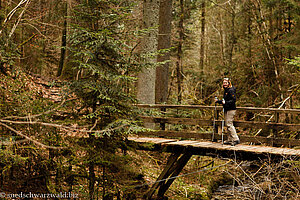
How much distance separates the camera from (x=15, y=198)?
22.8 feet

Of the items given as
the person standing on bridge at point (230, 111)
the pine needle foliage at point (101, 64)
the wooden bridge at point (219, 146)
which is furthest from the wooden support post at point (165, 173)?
the pine needle foliage at point (101, 64)

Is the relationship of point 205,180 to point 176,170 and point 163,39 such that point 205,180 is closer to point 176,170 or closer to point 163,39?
point 176,170

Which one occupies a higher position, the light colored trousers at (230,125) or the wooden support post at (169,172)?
the light colored trousers at (230,125)

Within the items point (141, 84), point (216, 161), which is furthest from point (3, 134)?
point (216, 161)

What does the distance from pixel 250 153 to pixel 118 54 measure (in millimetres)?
4169

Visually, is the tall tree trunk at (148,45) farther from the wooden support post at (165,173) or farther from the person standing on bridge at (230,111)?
the person standing on bridge at (230,111)

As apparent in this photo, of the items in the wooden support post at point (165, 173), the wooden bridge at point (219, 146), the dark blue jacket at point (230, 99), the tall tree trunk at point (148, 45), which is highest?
the tall tree trunk at point (148, 45)

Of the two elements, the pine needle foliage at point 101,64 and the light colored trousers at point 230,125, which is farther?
the light colored trousers at point 230,125

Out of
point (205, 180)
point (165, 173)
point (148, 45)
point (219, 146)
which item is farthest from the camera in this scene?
point (205, 180)

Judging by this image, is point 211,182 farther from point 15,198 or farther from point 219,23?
point 219,23

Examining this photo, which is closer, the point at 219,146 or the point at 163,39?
the point at 219,146

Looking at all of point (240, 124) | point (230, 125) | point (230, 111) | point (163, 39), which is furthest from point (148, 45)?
point (240, 124)

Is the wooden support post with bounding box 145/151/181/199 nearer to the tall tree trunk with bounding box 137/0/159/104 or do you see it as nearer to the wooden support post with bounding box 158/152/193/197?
the wooden support post with bounding box 158/152/193/197

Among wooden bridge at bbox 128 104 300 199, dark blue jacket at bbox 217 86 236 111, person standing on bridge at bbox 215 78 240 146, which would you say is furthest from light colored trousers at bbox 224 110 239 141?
wooden bridge at bbox 128 104 300 199
